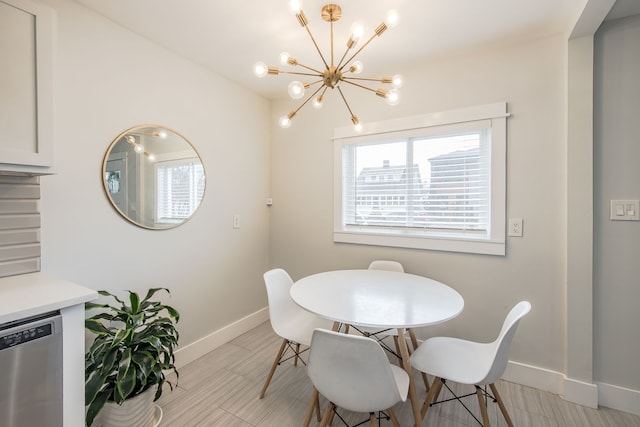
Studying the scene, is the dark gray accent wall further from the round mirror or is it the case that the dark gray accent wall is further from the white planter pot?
the white planter pot

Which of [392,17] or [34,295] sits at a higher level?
[392,17]

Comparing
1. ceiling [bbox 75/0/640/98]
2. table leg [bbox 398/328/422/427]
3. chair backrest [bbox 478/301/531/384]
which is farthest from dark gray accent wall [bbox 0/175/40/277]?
chair backrest [bbox 478/301/531/384]

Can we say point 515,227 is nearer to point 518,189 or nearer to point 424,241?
point 518,189

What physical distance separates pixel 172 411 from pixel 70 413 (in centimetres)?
71

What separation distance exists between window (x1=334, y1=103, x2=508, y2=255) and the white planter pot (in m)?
1.85

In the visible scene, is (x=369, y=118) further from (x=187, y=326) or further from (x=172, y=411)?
(x=172, y=411)

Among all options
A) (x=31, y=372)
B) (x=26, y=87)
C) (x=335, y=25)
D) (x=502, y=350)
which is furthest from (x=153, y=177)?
(x=502, y=350)

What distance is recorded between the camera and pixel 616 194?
181cm

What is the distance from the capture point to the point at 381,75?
258 centimetres

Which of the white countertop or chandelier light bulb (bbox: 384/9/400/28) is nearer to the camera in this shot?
the white countertop

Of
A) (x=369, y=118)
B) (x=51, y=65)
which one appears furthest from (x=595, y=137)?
(x=51, y=65)

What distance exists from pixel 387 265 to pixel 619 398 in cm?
163

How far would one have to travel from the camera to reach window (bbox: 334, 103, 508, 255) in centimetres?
216

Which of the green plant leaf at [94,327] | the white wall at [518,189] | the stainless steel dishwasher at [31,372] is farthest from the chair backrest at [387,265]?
the stainless steel dishwasher at [31,372]
